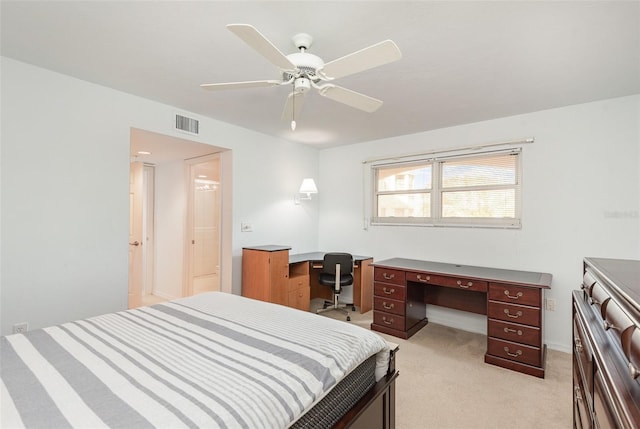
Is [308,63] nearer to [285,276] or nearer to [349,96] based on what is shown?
[349,96]

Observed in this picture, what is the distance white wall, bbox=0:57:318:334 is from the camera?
2266 millimetres

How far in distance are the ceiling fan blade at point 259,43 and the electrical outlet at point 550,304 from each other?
336 centimetres

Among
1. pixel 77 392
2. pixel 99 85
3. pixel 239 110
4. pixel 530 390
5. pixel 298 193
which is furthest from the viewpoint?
pixel 298 193

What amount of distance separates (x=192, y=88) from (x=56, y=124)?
111 centimetres

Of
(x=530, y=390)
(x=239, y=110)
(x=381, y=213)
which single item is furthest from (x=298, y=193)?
(x=530, y=390)

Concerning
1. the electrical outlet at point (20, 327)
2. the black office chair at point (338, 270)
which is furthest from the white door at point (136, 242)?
the black office chair at point (338, 270)

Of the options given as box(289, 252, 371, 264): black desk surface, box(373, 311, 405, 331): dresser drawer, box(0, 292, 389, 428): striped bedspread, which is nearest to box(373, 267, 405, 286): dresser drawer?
box(373, 311, 405, 331): dresser drawer

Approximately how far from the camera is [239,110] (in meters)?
3.28

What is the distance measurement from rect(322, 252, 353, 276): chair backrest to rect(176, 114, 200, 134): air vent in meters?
2.20

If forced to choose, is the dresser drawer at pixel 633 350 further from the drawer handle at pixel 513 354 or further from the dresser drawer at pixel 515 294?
the drawer handle at pixel 513 354

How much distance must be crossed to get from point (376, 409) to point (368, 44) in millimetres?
2173

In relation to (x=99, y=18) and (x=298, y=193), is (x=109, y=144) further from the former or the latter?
(x=298, y=193)

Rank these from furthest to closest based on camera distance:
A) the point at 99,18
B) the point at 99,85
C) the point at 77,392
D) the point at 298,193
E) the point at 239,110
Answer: the point at 298,193, the point at 239,110, the point at 99,85, the point at 99,18, the point at 77,392

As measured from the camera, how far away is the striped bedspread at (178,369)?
0.95 metres
